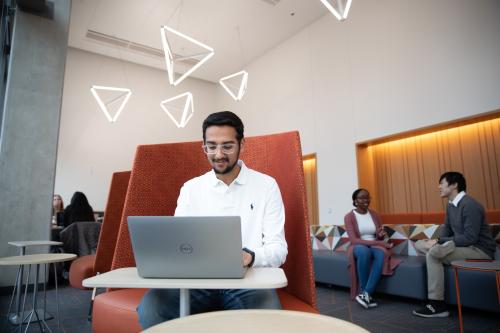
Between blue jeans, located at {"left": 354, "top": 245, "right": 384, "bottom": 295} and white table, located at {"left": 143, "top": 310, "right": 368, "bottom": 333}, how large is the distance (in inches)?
111

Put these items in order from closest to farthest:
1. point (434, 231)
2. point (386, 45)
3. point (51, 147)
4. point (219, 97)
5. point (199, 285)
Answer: point (199, 285) < point (434, 231) < point (51, 147) < point (386, 45) < point (219, 97)

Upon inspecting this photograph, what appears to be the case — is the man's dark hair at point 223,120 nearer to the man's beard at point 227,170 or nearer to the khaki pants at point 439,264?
the man's beard at point 227,170

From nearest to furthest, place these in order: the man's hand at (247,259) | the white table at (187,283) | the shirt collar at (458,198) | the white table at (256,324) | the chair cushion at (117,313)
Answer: the white table at (256,324) < the white table at (187,283) < the man's hand at (247,259) < the chair cushion at (117,313) < the shirt collar at (458,198)

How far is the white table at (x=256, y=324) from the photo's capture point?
2.12ft

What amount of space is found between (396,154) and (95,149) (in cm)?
634

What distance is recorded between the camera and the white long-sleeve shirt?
56.4 inches

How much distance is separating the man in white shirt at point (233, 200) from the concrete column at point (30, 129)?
3258 mm

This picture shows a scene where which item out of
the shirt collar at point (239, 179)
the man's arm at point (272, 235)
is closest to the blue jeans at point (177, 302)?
the man's arm at point (272, 235)

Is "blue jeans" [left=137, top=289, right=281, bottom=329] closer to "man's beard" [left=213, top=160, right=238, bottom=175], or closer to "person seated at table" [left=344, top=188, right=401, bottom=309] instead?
"man's beard" [left=213, top=160, right=238, bottom=175]

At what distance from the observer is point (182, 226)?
0.90 metres

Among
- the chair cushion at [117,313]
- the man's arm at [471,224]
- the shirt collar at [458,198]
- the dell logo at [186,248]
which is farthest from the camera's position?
the shirt collar at [458,198]

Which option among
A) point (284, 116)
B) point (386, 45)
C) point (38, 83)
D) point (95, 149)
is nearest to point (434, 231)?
point (386, 45)

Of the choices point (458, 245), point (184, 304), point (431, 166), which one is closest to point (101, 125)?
point (431, 166)

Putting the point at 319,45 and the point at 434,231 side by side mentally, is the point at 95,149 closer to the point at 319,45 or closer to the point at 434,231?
the point at 319,45
